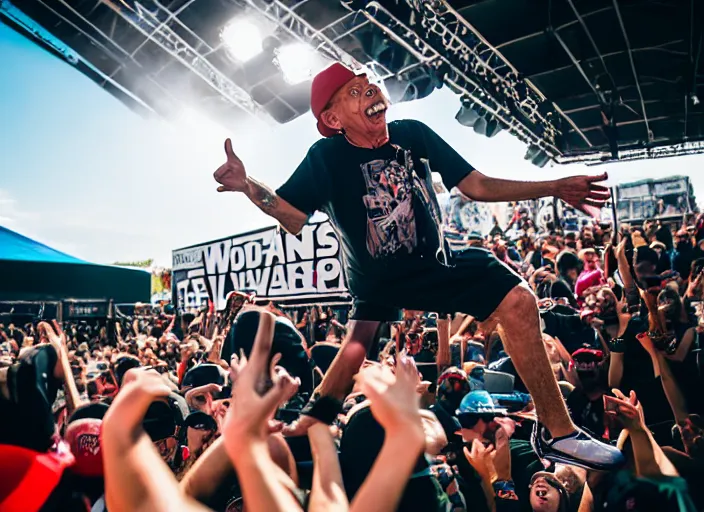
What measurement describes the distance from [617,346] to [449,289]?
118 centimetres

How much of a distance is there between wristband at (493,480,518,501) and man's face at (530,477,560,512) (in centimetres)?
9

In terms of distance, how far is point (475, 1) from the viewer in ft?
14.6

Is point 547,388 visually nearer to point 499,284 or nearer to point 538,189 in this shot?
point 499,284

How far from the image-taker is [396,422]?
86 cm

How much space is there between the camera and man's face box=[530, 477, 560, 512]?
196cm

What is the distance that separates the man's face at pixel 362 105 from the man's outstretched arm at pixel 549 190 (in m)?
0.40

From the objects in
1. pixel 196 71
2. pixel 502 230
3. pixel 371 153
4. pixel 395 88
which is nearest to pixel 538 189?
pixel 371 153

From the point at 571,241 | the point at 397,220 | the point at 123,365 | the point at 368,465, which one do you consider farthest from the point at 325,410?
the point at 571,241

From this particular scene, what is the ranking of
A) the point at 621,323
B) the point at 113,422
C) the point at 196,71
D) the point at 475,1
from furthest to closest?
the point at 475,1 < the point at 196,71 < the point at 621,323 < the point at 113,422

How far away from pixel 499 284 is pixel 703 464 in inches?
49.2

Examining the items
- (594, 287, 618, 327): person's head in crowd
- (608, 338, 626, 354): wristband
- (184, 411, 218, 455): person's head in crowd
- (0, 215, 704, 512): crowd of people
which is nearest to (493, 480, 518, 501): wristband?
(0, 215, 704, 512): crowd of people

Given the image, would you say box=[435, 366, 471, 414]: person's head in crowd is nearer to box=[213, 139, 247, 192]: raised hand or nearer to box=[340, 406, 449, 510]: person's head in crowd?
box=[340, 406, 449, 510]: person's head in crowd

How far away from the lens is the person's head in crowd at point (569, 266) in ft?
11.1

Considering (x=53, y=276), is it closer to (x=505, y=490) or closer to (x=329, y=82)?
(x=329, y=82)
